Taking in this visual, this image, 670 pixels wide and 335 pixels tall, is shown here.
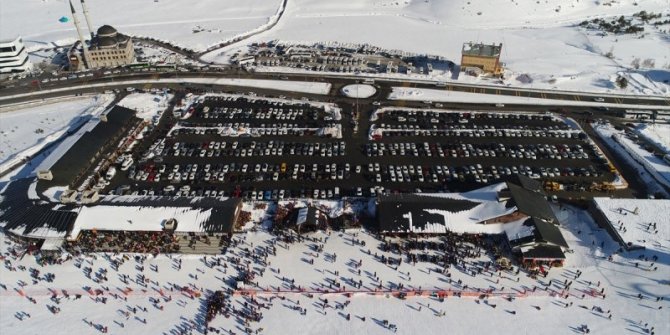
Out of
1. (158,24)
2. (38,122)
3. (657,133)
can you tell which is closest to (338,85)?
(38,122)

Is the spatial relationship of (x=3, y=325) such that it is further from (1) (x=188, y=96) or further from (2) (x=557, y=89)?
(2) (x=557, y=89)

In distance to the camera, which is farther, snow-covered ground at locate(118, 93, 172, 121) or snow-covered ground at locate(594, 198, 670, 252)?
snow-covered ground at locate(118, 93, 172, 121)

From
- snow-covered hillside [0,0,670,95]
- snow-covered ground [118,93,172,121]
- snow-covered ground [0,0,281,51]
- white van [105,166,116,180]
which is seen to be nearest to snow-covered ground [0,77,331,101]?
snow-covered ground [118,93,172,121]

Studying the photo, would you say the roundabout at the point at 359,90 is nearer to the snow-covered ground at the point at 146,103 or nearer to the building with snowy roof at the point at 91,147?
the snow-covered ground at the point at 146,103

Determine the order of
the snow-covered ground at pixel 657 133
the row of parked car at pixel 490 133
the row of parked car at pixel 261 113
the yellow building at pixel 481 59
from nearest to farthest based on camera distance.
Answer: the snow-covered ground at pixel 657 133 → the row of parked car at pixel 490 133 → the row of parked car at pixel 261 113 → the yellow building at pixel 481 59

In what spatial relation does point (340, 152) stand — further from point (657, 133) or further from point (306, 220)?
point (657, 133)

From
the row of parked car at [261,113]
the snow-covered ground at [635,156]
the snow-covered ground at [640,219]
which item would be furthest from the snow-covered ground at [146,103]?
the snow-covered ground at [635,156]

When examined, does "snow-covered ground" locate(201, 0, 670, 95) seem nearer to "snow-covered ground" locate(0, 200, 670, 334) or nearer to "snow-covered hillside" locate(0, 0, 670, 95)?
"snow-covered hillside" locate(0, 0, 670, 95)
